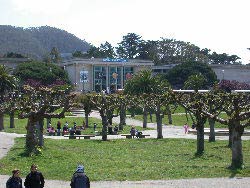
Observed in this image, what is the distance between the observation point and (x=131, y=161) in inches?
993

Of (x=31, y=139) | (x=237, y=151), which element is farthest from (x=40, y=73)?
(x=237, y=151)

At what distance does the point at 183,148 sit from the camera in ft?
110

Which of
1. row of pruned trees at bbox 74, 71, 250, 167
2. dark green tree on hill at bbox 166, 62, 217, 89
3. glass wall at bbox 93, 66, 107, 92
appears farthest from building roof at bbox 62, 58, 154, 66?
row of pruned trees at bbox 74, 71, 250, 167

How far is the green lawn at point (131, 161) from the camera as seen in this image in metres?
20.4

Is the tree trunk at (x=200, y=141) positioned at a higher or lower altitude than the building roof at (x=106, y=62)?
lower

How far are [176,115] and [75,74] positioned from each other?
168ft

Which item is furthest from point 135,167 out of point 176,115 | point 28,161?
point 176,115

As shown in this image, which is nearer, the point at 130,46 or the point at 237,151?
the point at 237,151

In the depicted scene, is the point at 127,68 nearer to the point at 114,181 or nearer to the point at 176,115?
the point at 176,115

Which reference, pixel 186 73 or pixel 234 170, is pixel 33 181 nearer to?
pixel 234 170

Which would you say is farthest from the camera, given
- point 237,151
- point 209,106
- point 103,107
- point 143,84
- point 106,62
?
point 106,62

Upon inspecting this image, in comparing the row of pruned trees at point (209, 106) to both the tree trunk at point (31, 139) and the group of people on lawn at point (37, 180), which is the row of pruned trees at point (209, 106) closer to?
the tree trunk at point (31, 139)

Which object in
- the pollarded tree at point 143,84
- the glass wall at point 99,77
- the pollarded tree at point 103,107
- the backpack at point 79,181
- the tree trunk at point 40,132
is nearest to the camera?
the backpack at point 79,181

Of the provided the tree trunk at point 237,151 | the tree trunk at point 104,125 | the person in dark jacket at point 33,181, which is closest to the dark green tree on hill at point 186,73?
the tree trunk at point 104,125
